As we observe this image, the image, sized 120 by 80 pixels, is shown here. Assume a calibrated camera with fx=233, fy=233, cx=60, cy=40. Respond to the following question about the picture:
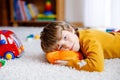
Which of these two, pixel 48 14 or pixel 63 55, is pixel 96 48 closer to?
pixel 63 55

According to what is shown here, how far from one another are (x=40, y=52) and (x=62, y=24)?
318mm

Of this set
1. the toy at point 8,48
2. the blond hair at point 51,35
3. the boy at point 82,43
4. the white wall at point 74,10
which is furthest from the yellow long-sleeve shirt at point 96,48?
the white wall at point 74,10

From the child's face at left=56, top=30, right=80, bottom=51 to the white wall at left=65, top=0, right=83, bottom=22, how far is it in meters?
1.69

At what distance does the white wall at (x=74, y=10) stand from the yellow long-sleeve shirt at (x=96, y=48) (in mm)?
1535

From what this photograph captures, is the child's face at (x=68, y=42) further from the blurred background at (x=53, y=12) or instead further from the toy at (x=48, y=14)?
the toy at (x=48, y=14)

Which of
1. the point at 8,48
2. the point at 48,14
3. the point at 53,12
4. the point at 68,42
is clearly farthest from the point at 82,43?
the point at 53,12

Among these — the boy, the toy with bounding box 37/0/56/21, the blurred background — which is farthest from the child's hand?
the toy with bounding box 37/0/56/21

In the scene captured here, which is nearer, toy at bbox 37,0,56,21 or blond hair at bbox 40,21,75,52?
blond hair at bbox 40,21,75,52

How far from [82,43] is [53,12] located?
1812 mm

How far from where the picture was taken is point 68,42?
3.52 feet

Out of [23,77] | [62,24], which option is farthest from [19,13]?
[23,77]

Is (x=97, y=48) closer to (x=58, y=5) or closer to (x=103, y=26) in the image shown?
(x=103, y=26)

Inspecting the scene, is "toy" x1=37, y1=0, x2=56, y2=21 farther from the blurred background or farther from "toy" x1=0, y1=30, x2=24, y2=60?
"toy" x1=0, y1=30, x2=24, y2=60

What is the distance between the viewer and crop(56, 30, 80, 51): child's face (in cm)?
107
